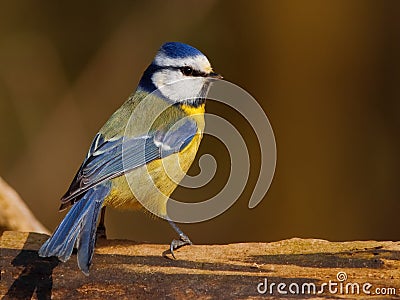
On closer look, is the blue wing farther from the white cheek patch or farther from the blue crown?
the blue crown

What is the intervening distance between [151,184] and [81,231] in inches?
16.5

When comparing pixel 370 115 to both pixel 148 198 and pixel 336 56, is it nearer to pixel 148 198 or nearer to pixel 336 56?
pixel 336 56

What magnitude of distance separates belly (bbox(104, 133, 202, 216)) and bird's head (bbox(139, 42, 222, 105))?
282 millimetres

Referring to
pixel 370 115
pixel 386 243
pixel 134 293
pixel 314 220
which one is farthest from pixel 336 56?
pixel 134 293

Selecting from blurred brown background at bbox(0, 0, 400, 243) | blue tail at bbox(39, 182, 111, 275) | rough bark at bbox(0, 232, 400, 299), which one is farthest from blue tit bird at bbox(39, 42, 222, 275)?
blurred brown background at bbox(0, 0, 400, 243)

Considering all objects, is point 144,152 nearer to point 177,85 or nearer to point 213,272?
point 177,85

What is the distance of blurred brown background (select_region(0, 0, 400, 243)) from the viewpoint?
15.8 feet

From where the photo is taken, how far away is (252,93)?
16.2 feet

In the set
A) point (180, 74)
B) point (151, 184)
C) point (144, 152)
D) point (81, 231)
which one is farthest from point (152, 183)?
point (180, 74)

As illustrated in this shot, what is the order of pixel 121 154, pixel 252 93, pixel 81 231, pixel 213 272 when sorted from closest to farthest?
pixel 213 272 < pixel 81 231 < pixel 121 154 < pixel 252 93

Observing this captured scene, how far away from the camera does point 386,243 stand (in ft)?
8.47

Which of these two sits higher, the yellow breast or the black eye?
the black eye

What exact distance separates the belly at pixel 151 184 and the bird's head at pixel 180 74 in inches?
11.1

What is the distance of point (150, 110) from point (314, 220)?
6.98ft
